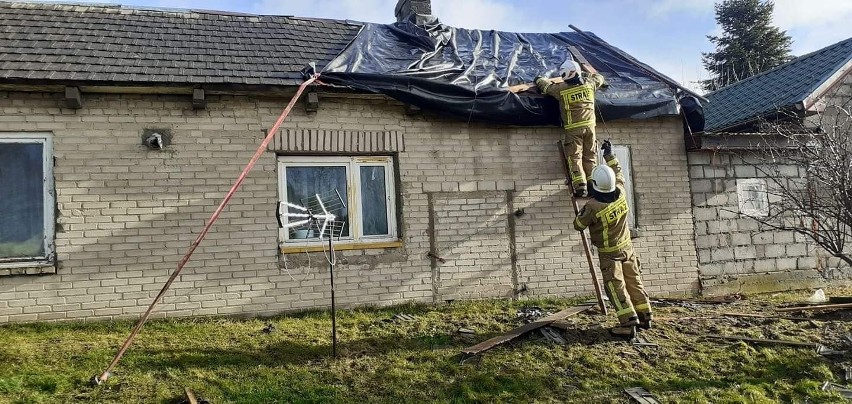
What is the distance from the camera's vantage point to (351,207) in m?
7.16

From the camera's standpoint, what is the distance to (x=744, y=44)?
33031 mm

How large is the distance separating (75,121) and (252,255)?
238cm

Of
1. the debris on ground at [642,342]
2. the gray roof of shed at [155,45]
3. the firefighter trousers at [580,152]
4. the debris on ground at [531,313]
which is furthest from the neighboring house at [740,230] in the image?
the gray roof of shed at [155,45]

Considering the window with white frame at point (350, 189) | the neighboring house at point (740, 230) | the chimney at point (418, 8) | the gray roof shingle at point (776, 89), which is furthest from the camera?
the gray roof shingle at point (776, 89)

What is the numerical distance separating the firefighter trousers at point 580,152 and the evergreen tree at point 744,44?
94.2 feet

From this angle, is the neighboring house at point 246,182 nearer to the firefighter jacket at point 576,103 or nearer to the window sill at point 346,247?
the window sill at point 346,247

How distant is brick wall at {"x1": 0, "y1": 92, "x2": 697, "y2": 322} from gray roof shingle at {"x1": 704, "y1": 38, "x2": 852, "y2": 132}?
9.86 feet

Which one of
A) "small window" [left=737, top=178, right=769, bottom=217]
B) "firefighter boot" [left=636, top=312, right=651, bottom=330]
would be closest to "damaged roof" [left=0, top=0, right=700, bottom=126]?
"small window" [left=737, top=178, right=769, bottom=217]

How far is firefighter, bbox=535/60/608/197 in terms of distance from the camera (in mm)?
7258

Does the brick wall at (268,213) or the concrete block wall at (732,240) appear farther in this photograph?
the concrete block wall at (732,240)

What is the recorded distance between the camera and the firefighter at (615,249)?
236 inches

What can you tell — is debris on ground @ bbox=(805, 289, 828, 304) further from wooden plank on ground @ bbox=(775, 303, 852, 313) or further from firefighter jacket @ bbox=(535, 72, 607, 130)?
firefighter jacket @ bbox=(535, 72, 607, 130)

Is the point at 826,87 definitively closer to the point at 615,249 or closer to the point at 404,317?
the point at 615,249

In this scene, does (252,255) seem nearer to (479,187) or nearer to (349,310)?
(349,310)
